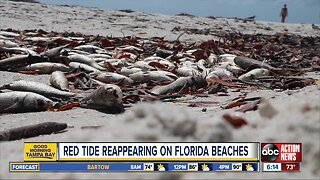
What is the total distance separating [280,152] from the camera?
1.63 metres

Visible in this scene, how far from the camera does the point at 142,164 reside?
161cm

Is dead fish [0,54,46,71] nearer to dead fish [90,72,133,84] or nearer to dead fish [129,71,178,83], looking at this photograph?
dead fish [90,72,133,84]

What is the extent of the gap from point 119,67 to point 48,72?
0.94 meters

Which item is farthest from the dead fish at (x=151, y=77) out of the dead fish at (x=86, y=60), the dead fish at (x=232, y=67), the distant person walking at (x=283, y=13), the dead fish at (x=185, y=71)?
the distant person walking at (x=283, y=13)

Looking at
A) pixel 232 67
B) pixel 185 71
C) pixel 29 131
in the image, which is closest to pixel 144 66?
pixel 185 71

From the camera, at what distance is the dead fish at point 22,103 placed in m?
3.40

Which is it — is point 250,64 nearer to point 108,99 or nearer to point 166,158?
point 108,99

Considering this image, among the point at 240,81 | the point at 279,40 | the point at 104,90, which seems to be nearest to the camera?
the point at 104,90

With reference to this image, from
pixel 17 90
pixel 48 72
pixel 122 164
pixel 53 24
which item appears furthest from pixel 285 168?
pixel 53 24

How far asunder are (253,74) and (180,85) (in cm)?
115

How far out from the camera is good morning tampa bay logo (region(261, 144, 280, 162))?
1.62 meters

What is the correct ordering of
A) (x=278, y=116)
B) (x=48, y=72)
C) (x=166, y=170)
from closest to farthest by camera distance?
(x=166, y=170) < (x=278, y=116) < (x=48, y=72)

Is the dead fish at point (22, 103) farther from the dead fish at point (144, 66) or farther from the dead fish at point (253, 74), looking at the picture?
the dead fish at point (253, 74)

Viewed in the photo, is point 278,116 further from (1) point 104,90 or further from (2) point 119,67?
(2) point 119,67
